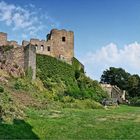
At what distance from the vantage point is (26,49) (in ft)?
138

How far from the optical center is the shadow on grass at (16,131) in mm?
19692

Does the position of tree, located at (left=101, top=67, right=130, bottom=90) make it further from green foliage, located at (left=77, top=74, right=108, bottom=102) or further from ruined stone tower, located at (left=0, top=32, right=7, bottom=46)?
green foliage, located at (left=77, top=74, right=108, bottom=102)

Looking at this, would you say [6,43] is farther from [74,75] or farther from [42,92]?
[42,92]

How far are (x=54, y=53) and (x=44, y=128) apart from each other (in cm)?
3496

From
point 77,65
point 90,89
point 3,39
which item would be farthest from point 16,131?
point 3,39

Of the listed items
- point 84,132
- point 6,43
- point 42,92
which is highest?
point 6,43

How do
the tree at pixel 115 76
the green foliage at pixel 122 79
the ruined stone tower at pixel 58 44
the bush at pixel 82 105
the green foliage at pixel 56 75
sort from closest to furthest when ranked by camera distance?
the bush at pixel 82 105, the green foliage at pixel 56 75, the ruined stone tower at pixel 58 44, the green foliage at pixel 122 79, the tree at pixel 115 76

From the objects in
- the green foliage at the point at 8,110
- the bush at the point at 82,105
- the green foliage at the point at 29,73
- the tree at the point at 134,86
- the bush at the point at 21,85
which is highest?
the tree at the point at 134,86

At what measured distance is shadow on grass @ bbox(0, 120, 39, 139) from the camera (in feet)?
64.6

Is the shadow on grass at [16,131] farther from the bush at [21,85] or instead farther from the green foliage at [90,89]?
the green foliage at [90,89]

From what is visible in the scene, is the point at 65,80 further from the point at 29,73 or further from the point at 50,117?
the point at 50,117

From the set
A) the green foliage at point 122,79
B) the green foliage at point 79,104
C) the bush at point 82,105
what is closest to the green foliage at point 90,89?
the green foliage at point 79,104

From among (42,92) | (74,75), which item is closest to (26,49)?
(42,92)

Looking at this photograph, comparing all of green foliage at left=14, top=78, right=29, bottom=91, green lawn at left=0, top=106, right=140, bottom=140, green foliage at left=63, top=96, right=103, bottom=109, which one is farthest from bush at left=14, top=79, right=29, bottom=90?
green lawn at left=0, top=106, right=140, bottom=140
